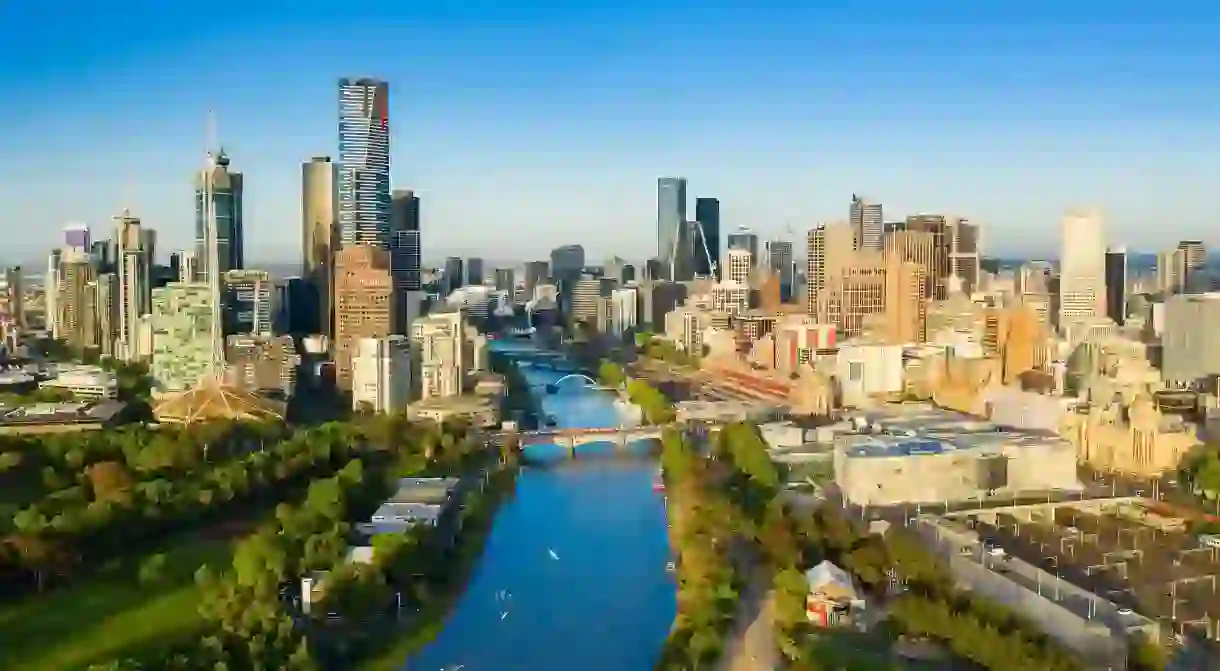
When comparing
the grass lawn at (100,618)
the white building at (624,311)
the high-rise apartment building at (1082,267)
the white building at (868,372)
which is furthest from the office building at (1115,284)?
the grass lawn at (100,618)

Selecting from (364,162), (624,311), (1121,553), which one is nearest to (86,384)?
(364,162)

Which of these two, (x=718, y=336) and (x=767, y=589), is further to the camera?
(x=718, y=336)

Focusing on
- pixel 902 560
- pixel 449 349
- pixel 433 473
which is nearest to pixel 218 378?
pixel 449 349

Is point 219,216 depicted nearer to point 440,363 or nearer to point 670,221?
point 440,363

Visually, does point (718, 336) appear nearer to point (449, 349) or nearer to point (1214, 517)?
point (449, 349)

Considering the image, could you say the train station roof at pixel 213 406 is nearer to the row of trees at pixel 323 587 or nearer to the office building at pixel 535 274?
the row of trees at pixel 323 587
